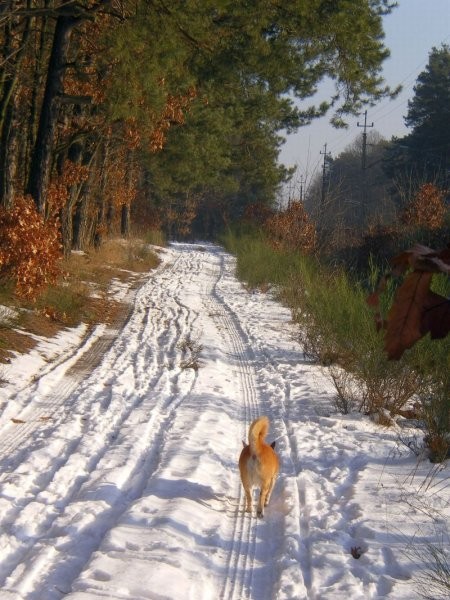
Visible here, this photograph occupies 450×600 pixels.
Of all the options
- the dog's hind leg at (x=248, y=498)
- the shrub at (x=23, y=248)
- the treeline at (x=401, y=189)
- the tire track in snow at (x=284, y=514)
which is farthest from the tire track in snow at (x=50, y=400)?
the treeline at (x=401, y=189)

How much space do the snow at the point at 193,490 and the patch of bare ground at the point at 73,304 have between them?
96 centimetres

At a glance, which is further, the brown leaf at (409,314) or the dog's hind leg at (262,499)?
the dog's hind leg at (262,499)

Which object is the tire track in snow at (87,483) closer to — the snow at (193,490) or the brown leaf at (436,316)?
the snow at (193,490)

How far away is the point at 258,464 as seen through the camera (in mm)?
4980

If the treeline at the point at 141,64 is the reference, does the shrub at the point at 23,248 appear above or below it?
below

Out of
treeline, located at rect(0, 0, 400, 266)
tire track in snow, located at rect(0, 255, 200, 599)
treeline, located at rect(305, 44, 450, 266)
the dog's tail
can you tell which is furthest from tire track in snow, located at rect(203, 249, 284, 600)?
treeline, located at rect(305, 44, 450, 266)

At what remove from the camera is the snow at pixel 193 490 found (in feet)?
13.6

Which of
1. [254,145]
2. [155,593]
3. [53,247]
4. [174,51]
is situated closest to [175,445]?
[155,593]

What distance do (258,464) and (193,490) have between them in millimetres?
836

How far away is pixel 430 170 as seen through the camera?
134 ft

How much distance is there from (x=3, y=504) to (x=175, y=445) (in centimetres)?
196

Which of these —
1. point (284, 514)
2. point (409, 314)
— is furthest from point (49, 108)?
point (409, 314)

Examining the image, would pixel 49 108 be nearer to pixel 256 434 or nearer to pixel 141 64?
pixel 141 64

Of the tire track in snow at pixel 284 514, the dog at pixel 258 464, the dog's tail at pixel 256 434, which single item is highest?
the dog's tail at pixel 256 434
